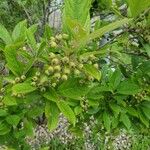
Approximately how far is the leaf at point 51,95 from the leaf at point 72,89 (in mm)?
28

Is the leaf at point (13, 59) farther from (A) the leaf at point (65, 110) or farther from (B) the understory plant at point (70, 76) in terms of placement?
(A) the leaf at point (65, 110)

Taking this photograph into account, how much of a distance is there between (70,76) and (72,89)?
49mm

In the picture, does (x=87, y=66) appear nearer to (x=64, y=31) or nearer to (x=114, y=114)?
(x=64, y=31)

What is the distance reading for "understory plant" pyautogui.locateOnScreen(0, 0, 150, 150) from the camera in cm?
154

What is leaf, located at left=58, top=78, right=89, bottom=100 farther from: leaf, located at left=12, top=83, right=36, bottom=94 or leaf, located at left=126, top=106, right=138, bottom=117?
leaf, located at left=126, top=106, right=138, bottom=117

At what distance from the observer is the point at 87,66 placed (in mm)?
1648

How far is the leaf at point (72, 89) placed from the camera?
1740 millimetres

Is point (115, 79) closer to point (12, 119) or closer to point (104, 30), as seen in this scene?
point (12, 119)

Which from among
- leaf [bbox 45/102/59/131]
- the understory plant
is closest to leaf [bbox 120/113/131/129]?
the understory plant

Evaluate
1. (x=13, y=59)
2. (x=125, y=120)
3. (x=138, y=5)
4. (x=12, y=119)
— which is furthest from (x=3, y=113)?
(x=138, y=5)

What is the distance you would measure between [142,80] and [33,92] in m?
0.83

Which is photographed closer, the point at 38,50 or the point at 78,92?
the point at 38,50

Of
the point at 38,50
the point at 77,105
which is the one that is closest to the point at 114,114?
the point at 77,105

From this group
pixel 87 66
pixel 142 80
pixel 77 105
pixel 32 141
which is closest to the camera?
pixel 87 66
